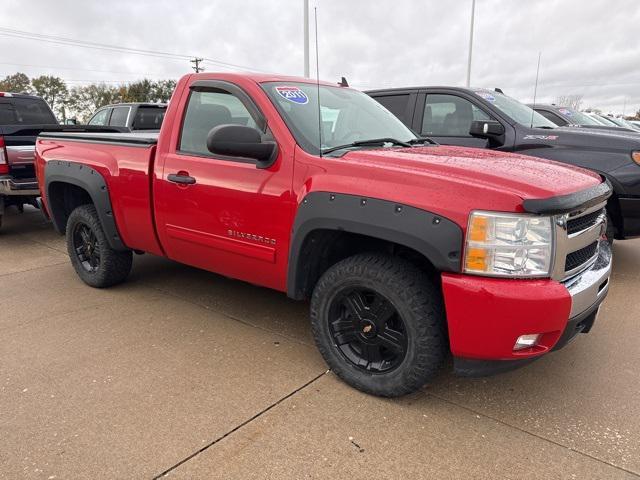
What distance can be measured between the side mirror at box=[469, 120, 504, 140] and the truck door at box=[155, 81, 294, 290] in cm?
277

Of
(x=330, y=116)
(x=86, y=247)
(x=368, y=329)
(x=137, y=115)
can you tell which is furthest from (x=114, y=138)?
(x=137, y=115)

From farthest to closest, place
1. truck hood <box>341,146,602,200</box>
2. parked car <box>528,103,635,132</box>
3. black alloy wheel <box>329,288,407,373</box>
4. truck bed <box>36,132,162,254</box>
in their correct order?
1. parked car <box>528,103,635,132</box>
2. truck bed <box>36,132,162,254</box>
3. black alloy wheel <box>329,288,407,373</box>
4. truck hood <box>341,146,602,200</box>

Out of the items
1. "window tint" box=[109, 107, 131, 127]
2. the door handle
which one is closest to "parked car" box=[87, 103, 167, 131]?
"window tint" box=[109, 107, 131, 127]

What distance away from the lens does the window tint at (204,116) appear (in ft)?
11.3

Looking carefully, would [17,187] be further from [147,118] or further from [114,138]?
[147,118]

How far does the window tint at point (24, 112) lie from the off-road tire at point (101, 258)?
4502 millimetres

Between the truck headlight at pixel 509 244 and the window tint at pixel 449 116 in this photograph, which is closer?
the truck headlight at pixel 509 244

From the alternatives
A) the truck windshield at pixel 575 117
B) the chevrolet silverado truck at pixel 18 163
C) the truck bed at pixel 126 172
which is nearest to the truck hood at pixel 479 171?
the truck bed at pixel 126 172

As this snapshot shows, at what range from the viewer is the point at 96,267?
460 cm

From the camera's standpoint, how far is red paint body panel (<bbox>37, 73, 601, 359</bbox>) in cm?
229

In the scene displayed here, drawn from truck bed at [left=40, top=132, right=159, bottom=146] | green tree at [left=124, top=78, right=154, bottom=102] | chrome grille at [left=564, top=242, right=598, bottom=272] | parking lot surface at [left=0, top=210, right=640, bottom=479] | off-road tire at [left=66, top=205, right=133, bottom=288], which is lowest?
parking lot surface at [left=0, top=210, right=640, bottom=479]

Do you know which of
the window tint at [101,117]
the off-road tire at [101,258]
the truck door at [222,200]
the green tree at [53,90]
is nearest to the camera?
the truck door at [222,200]

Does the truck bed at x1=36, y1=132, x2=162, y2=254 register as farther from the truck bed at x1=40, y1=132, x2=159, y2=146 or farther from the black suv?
the black suv

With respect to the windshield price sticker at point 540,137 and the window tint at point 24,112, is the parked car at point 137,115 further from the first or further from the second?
the windshield price sticker at point 540,137
